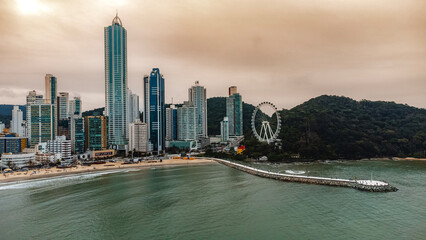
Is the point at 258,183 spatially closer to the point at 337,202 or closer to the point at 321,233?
the point at 337,202

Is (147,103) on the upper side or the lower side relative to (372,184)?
upper

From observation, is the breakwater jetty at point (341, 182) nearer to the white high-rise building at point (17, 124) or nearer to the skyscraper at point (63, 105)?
the skyscraper at point (63, 105)

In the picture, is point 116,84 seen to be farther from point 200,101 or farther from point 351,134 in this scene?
point 351,134

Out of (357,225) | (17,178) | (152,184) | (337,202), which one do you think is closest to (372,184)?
(337,202)

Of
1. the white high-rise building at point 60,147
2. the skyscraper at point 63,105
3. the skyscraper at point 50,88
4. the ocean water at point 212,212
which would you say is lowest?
the ocean water at point 212,212

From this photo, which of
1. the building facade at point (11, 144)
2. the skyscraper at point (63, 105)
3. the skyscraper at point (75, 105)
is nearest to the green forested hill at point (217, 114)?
the skyscraper at point (75, 105)

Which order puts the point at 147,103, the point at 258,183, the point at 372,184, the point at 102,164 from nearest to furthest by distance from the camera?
1. the point at 372,184
2. the point at 258,183
3. the point at 102,164
4. the point at 147,103

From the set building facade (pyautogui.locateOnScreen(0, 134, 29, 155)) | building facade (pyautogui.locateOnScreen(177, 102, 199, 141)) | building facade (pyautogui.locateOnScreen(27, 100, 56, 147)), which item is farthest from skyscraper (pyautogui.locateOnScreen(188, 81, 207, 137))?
building facade (pyautogui.locateOnScreen(0, 134, 29, 155))
